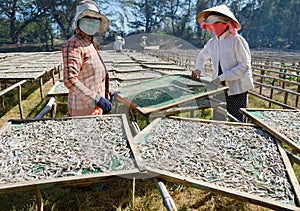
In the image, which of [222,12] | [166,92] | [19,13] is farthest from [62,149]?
[19,13]

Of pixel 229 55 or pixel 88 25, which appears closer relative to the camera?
pixel 88 25

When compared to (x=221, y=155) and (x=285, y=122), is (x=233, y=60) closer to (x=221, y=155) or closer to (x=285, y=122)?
(x=285, y=122)

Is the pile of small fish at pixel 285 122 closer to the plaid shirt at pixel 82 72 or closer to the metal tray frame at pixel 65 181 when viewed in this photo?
the metal tray frame at pixel 65 181

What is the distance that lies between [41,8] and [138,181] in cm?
3106

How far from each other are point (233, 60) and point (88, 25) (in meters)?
1.42

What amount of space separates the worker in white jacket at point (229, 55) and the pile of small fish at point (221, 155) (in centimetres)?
62

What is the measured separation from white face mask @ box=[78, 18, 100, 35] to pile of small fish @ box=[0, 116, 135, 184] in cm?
73

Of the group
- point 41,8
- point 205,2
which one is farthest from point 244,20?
point 41,8

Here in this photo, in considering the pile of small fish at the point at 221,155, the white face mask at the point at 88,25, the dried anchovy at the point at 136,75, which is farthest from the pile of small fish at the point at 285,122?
the dried anchovy at the point at 136,75

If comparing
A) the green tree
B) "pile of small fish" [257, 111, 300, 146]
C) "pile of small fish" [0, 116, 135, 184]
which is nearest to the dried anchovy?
"pile of small fish" [0, 116, 135, 184]

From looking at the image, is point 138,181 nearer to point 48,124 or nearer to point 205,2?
point 48,124

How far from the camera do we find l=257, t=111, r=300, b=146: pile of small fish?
1.84 metres

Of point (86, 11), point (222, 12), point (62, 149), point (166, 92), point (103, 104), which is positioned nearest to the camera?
point (62, 149)

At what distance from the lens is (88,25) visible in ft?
6.45
